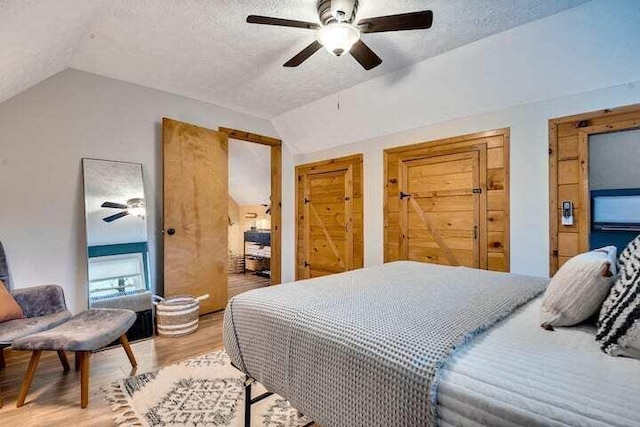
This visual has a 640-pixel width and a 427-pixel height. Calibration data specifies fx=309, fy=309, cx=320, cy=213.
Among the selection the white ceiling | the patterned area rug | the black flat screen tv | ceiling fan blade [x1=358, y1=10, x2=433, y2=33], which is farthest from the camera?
the black flat screen tv

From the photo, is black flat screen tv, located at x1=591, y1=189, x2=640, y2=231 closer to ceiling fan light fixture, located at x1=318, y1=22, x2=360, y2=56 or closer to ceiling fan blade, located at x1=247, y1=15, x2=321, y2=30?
ceiling fan light fixture, located at x1=318, y1=22, x2=360, y2=56

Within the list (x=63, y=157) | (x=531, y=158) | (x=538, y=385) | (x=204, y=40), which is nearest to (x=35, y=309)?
(x=63, y=157)

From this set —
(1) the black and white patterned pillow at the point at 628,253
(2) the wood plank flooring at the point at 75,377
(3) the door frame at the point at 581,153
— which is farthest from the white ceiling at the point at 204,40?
(2) the wood plank flooring at the point at 75,377

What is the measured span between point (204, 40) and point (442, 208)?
9.00 ft

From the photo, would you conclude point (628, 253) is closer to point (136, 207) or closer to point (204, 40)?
point (204, 40)

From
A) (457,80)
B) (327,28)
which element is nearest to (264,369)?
(327,28)

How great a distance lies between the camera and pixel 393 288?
1.59 metres

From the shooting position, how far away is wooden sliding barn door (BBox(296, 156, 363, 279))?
411 cm

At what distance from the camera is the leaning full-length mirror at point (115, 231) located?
290 cm

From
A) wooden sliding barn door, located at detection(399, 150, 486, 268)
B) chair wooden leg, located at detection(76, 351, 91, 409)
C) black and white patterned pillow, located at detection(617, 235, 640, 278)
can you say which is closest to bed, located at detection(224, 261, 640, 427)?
black and white patterned pillow, located at detection(617, 235, 640, 278)

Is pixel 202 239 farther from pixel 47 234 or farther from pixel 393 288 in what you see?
pixel 393 288

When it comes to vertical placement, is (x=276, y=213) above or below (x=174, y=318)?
above

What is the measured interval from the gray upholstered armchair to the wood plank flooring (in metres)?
0.26

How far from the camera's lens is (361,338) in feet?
3.22
